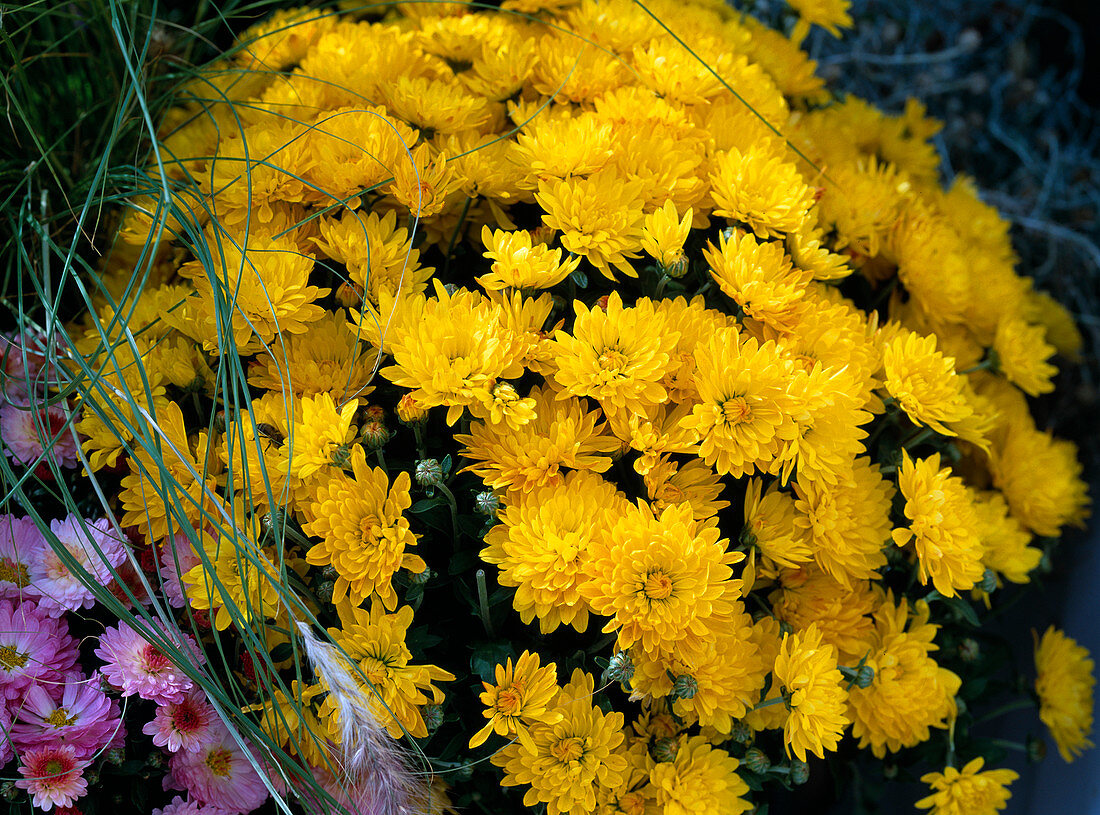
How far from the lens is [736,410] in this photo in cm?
79

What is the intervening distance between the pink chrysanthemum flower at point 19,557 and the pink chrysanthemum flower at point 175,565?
128 millimetres

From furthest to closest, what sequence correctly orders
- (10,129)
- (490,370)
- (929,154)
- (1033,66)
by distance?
1. (1033,66)
2. (929,154)
3. (10,129)
4. (490,370)

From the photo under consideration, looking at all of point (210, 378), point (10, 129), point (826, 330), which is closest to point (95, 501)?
point (210, 378)

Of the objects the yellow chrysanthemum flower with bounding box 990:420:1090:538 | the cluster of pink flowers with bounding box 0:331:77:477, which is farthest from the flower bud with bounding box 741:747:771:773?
the cluster of pink flowers with bounding box 0:331:77:477

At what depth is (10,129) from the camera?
1086 mm

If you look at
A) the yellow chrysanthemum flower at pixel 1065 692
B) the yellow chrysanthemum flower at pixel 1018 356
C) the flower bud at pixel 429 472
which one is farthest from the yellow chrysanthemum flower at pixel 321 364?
the yellow chrysanthemum flower at pixel 1065 692

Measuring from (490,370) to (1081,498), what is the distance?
1035 millimetres

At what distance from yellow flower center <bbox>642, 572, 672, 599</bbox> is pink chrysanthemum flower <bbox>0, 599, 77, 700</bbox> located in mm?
570

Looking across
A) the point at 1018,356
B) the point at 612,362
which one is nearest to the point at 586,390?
the point at 612,362

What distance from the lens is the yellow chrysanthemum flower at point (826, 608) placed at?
2.96ft

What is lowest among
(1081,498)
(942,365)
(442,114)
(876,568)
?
(1081,498)

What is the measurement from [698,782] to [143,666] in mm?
536

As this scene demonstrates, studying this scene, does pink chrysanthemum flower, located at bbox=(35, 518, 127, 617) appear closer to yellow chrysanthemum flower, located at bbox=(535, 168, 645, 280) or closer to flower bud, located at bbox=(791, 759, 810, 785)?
yellow chrysanthemum flower, located at bbox=(535, 168, 645, 280)

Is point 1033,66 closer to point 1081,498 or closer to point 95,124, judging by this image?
point 1081,498
